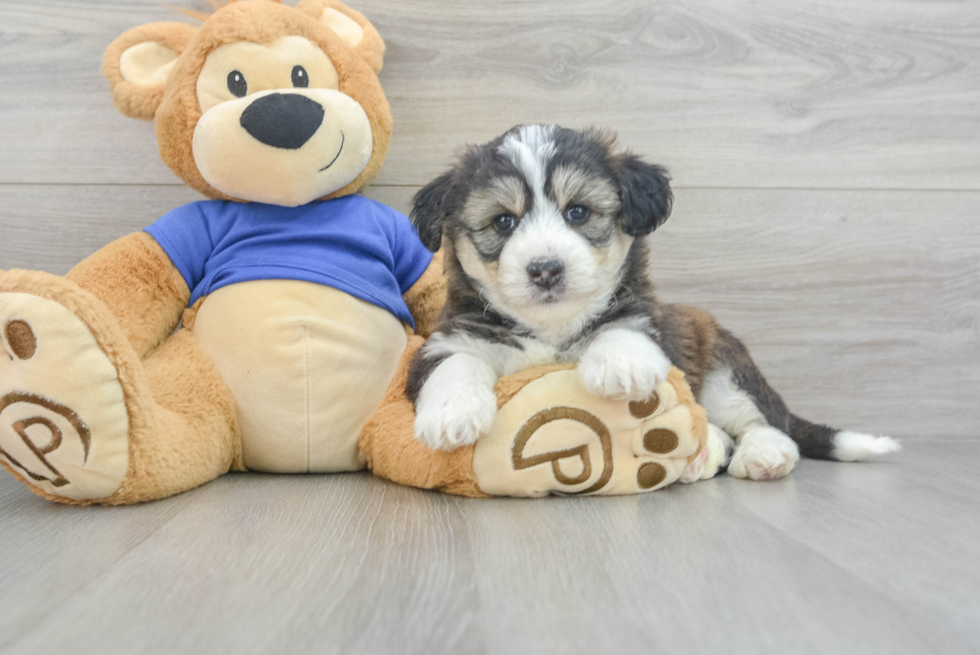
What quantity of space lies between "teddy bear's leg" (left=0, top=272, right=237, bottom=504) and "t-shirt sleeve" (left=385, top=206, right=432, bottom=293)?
757 mm

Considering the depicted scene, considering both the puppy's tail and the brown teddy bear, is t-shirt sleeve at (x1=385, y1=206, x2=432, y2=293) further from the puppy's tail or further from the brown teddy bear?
the puppy's tail

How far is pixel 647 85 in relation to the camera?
2336 mm

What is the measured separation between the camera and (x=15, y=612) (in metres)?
0.95

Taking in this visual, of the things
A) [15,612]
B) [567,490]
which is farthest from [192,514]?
[567,490]

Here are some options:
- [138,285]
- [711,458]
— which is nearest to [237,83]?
[138,285]

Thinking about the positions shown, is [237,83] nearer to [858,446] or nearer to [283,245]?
[283,245]

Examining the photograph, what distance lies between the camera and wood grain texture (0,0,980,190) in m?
2.21

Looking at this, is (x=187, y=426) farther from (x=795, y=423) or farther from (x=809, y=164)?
(x=809, y=164)

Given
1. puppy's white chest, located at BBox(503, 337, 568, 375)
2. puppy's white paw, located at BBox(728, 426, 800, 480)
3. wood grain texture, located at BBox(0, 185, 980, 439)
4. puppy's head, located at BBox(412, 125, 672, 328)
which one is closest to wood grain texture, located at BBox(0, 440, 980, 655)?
puppy's white paw, located at BBox(728, 426, 800, 480)

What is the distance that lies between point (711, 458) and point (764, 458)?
128mm

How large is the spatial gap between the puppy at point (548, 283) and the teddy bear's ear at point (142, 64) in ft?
2.60

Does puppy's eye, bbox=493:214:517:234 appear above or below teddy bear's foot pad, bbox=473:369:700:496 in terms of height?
above

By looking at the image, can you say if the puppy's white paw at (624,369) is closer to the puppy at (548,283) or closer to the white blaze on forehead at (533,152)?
the puppy at (548,283)

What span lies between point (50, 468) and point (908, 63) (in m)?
2.75
